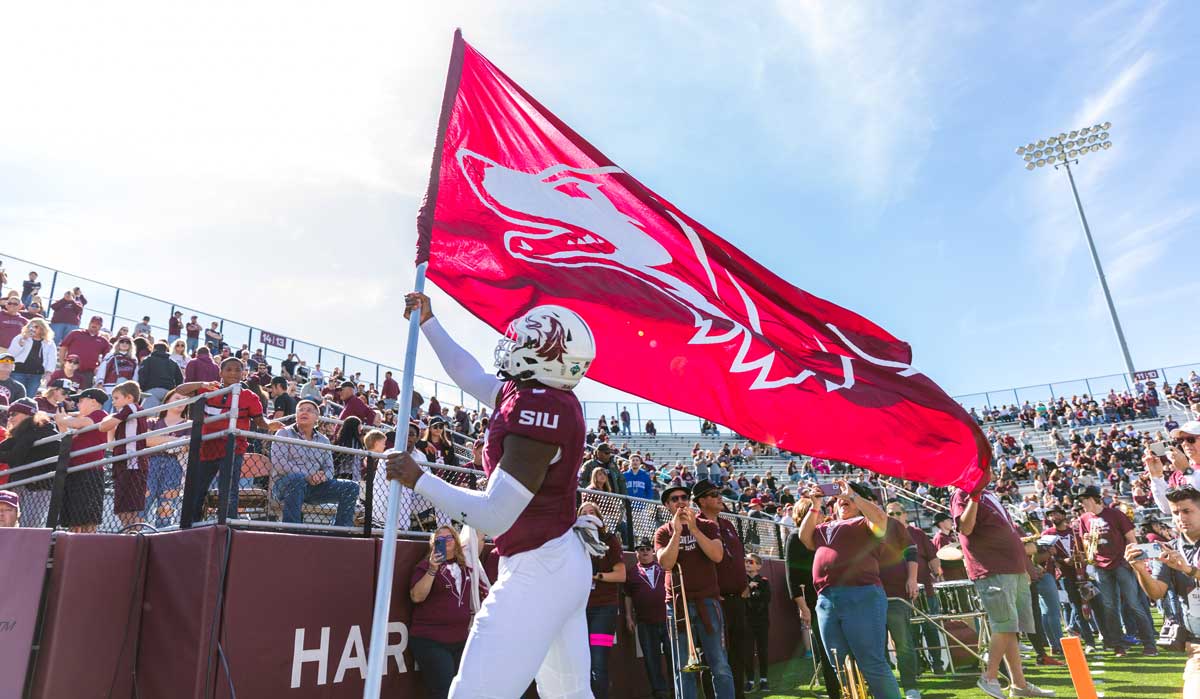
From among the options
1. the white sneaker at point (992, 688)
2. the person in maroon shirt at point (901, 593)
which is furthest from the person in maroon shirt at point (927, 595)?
the white sneaker at point (992, 688)

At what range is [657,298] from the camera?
5.90 metres

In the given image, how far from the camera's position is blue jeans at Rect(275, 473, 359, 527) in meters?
7.07

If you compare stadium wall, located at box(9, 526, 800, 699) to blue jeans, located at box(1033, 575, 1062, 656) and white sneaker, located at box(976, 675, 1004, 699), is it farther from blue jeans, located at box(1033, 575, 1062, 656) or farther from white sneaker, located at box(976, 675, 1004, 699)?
blue jeans, located at box(1033, 575, 1062, 656)

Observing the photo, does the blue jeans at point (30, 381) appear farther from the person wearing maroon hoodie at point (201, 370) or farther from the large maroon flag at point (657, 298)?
the large maroon flag at point (657, 298)

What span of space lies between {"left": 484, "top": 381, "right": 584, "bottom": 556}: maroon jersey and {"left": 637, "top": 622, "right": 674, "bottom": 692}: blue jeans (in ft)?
21.4

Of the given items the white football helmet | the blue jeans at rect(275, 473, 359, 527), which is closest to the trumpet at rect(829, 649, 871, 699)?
the white football helmet

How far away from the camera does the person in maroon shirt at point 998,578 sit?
25.0ft

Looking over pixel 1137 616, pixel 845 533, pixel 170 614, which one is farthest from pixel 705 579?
pixel 1137 616

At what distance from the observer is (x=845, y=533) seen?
6.93m

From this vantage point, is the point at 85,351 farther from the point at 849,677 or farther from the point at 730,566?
the point at 849,677

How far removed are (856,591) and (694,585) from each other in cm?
179

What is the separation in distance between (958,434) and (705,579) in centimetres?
296

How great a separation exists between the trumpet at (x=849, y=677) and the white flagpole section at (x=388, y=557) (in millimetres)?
4472

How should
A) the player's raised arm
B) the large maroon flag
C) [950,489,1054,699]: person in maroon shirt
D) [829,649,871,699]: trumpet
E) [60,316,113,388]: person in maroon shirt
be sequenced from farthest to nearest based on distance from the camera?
[60,316,113,388]: person in maroon shirt → [950,489,1054,699]: person in maroon shirt → [829,649,871,699]: trumpet → the large maroon flag → the player's raised arm
